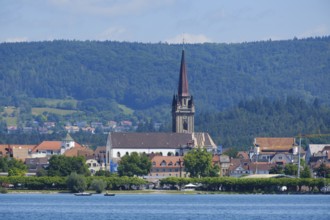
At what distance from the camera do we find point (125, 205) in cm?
11656

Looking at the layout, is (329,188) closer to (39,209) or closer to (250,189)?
(250,189)

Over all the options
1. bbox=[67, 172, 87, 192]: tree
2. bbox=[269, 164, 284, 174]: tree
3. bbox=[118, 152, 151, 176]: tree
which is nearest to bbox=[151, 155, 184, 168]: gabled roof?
bbox=[118, 152, 151, 176]: tree

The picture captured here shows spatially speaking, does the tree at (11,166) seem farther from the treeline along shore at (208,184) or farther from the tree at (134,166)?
the tree at (134,166)

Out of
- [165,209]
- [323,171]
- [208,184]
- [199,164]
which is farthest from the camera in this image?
[199,164]

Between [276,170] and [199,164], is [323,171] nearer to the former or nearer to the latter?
[276,170]

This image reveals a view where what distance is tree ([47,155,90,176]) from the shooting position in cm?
16488

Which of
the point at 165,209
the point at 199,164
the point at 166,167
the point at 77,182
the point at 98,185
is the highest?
the point at 166,167

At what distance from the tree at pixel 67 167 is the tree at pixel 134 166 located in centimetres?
867

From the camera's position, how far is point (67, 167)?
16625 cm

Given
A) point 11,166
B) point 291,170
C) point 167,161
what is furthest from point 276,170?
point 11,166

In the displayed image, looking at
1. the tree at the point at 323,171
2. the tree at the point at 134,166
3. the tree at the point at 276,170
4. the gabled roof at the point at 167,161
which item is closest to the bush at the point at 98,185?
the tree at the point at 134,166

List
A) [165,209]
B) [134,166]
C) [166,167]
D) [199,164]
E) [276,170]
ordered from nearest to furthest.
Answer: [165,209] < [199,164] < [134,166] < [276,170] < [166,167]

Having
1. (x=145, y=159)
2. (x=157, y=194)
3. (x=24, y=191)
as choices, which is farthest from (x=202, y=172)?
(x=24, y=191)

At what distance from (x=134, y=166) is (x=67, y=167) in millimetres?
15185
